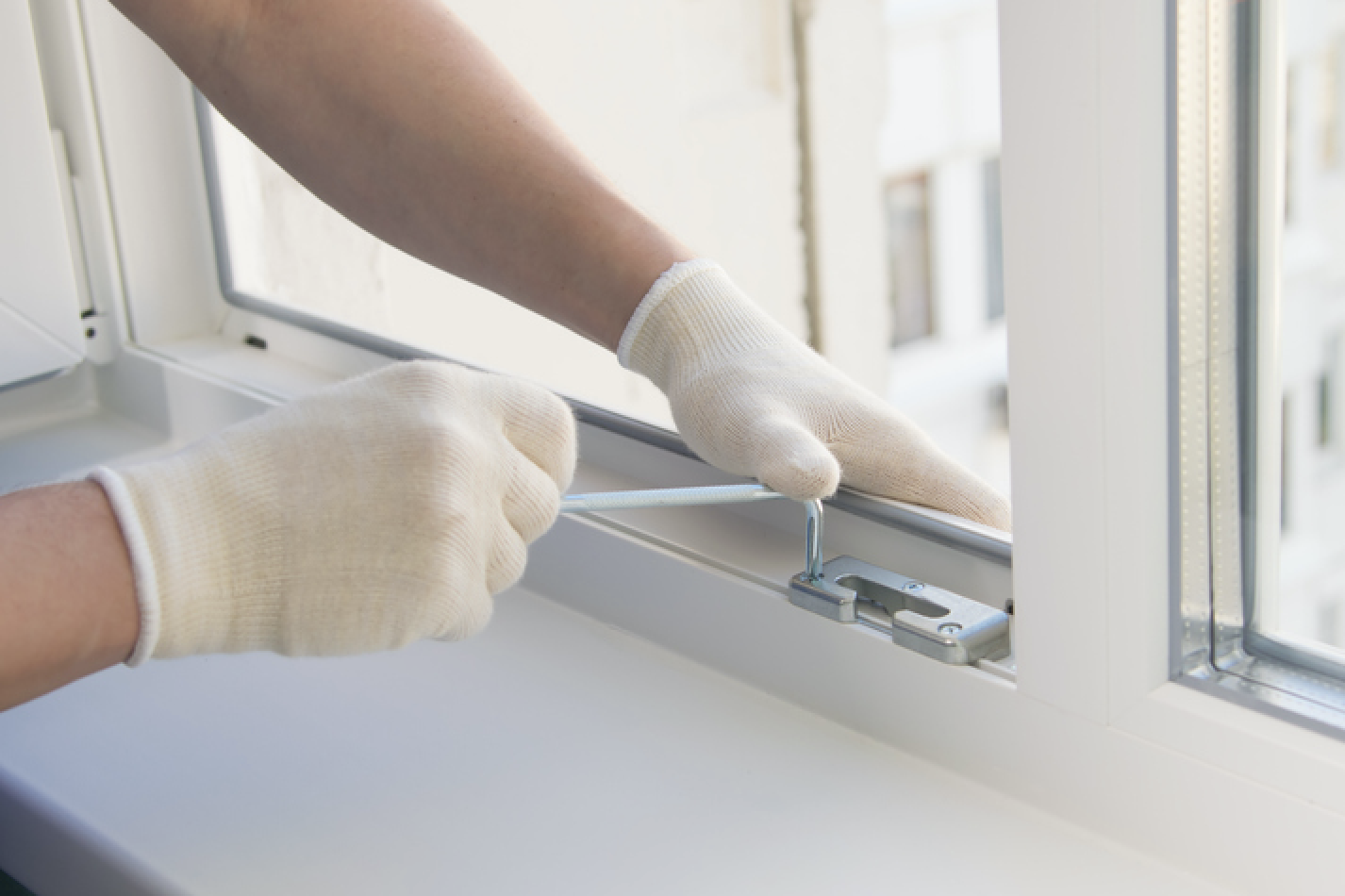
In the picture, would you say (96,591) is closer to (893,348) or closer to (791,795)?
(791,795)

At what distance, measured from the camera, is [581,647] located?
2.44ft

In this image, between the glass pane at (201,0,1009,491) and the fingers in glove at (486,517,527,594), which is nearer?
the fingers in glove at (486,517,527,594)

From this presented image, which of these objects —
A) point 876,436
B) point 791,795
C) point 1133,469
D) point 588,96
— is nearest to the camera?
point 1133,469

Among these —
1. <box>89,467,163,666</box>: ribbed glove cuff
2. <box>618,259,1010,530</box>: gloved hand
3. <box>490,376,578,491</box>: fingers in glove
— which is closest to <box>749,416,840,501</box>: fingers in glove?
<box>618,259,1010,530</box>: gloved hand

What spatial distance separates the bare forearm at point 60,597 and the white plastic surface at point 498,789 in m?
0.12

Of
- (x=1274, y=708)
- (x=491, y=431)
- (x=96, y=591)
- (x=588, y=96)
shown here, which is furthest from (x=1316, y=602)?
(x=588, y=96)

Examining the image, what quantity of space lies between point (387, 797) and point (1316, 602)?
1.43 feet

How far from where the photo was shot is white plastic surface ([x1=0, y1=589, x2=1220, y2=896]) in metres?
0.56

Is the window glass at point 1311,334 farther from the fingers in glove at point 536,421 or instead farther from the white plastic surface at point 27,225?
the white plastic surface at point 27,225

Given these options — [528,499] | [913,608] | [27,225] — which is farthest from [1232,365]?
[27,225]

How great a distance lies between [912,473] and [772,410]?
83 mm

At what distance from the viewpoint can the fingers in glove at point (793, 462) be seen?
633mm

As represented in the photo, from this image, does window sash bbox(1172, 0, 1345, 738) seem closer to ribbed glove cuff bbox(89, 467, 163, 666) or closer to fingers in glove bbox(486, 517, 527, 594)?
fingers in glove bbox(486, 517, 527, 594)

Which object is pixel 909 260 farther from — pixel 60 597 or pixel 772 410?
pixel 60 597
